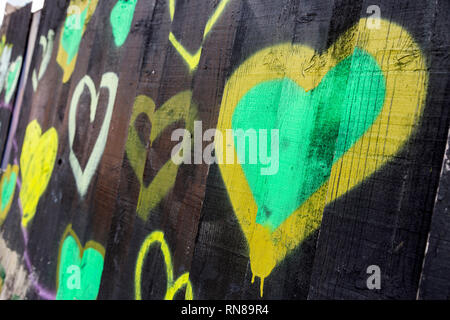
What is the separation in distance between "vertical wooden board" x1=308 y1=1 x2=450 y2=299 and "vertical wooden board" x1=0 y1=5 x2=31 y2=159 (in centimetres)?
316

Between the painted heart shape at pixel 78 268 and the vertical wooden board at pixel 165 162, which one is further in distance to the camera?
the painted heart shape at pixel 78 268

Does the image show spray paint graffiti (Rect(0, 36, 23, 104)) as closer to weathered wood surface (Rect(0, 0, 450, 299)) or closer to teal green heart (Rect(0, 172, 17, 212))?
teal green heart (Rect(0, 172, 17, 212))

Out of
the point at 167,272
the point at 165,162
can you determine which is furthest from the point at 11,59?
the point at 167,272

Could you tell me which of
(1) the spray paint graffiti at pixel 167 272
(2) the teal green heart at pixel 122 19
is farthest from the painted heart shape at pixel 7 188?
(1) the spray paint graffiti at pixel 167 272

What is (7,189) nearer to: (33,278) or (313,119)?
(33,278)

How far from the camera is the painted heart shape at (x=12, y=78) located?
376 centimetres

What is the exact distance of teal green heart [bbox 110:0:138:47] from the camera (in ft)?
8.08

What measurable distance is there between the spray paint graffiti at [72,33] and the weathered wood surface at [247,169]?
2.2 inches

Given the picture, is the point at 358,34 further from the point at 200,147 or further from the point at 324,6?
the point at 200,147

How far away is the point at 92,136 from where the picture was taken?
99.6 inches

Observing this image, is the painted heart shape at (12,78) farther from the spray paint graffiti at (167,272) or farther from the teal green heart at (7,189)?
the spray paint graffiti at (167,272)

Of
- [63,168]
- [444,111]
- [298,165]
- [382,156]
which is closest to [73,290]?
[63,168]

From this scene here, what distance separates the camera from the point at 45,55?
332cm

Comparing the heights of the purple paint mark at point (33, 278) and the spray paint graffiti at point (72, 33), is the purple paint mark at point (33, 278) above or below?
below
